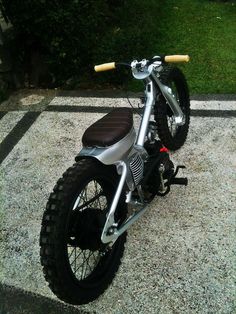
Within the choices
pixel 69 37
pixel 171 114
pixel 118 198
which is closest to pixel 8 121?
pixel 69 37

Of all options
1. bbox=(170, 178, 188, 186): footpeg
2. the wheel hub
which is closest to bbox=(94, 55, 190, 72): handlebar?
bbox=(170, 178, 188, 186): footpeg

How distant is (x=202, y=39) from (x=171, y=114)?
3666mm

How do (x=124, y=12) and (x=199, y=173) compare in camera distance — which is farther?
(x=124, y=12)

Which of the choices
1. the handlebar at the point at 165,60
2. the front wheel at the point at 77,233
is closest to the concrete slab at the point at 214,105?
the handlebar at the point at 165,60

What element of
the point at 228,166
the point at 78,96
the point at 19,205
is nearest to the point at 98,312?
the point at 19,205

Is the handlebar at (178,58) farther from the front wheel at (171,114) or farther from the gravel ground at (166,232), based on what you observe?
the gravel ground at (166,232)

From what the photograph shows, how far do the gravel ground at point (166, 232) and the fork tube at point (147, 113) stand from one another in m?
0.70

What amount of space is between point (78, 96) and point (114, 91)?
54 centimetres

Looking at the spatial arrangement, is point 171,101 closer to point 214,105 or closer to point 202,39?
point 214,105

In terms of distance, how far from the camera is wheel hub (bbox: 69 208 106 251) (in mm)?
2465

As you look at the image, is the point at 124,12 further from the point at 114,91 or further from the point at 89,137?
the point at 89,137

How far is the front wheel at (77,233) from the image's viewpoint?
227 cm

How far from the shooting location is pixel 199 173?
3.89 meters

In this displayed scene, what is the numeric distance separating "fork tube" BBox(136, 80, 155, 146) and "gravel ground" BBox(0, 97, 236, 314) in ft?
2.30
